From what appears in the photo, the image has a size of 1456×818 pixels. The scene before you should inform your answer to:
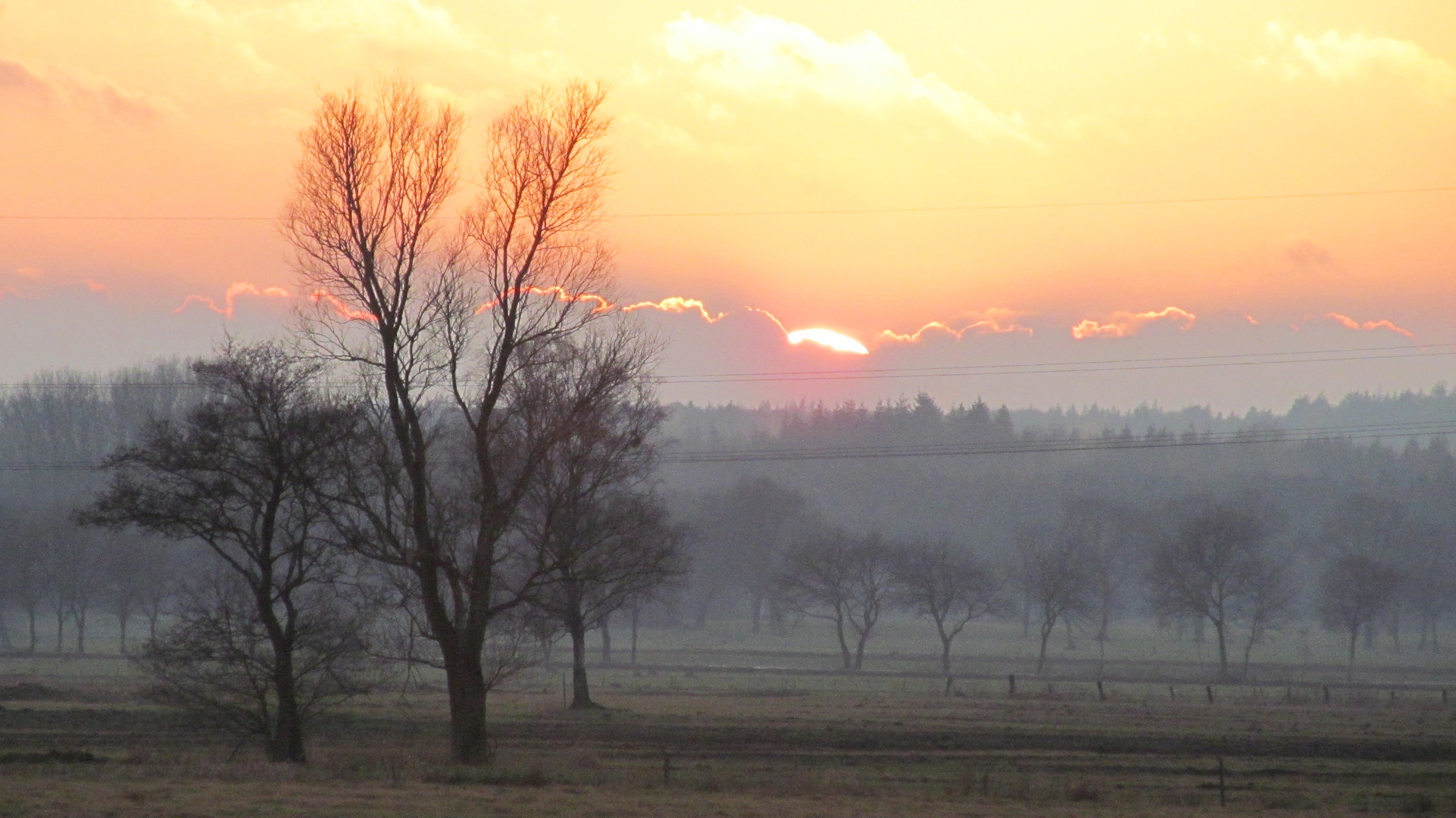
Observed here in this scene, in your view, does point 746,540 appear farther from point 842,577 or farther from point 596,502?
point 596,502

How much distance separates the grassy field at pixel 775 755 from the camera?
19391 millimetres

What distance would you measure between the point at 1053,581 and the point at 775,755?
183 feet

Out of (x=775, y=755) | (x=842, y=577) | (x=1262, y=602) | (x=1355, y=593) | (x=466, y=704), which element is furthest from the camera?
(x=842, y=577)

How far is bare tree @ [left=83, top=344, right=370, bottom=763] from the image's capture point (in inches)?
961

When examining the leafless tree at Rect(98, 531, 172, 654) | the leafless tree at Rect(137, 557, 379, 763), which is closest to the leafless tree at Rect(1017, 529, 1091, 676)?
the leafless tree at Rect(137, 557, 379, 763)

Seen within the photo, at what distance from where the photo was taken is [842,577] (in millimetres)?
81375

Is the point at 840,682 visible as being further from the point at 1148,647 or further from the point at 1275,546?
the point at 1275,546

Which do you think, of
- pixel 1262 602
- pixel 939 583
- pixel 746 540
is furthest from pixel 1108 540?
→ pixel 939 583

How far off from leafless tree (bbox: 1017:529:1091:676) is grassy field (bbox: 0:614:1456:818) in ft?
73.1

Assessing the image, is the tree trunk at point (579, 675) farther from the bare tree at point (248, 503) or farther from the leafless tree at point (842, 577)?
the leafless tree at point (842, 577)

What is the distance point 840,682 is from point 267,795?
45.2 meters

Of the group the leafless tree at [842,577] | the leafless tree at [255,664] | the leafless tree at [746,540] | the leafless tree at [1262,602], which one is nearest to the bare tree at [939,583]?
the leafless tree at [842,577]

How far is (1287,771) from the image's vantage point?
26109 millimetres

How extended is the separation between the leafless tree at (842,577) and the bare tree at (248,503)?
5537 centimetres
